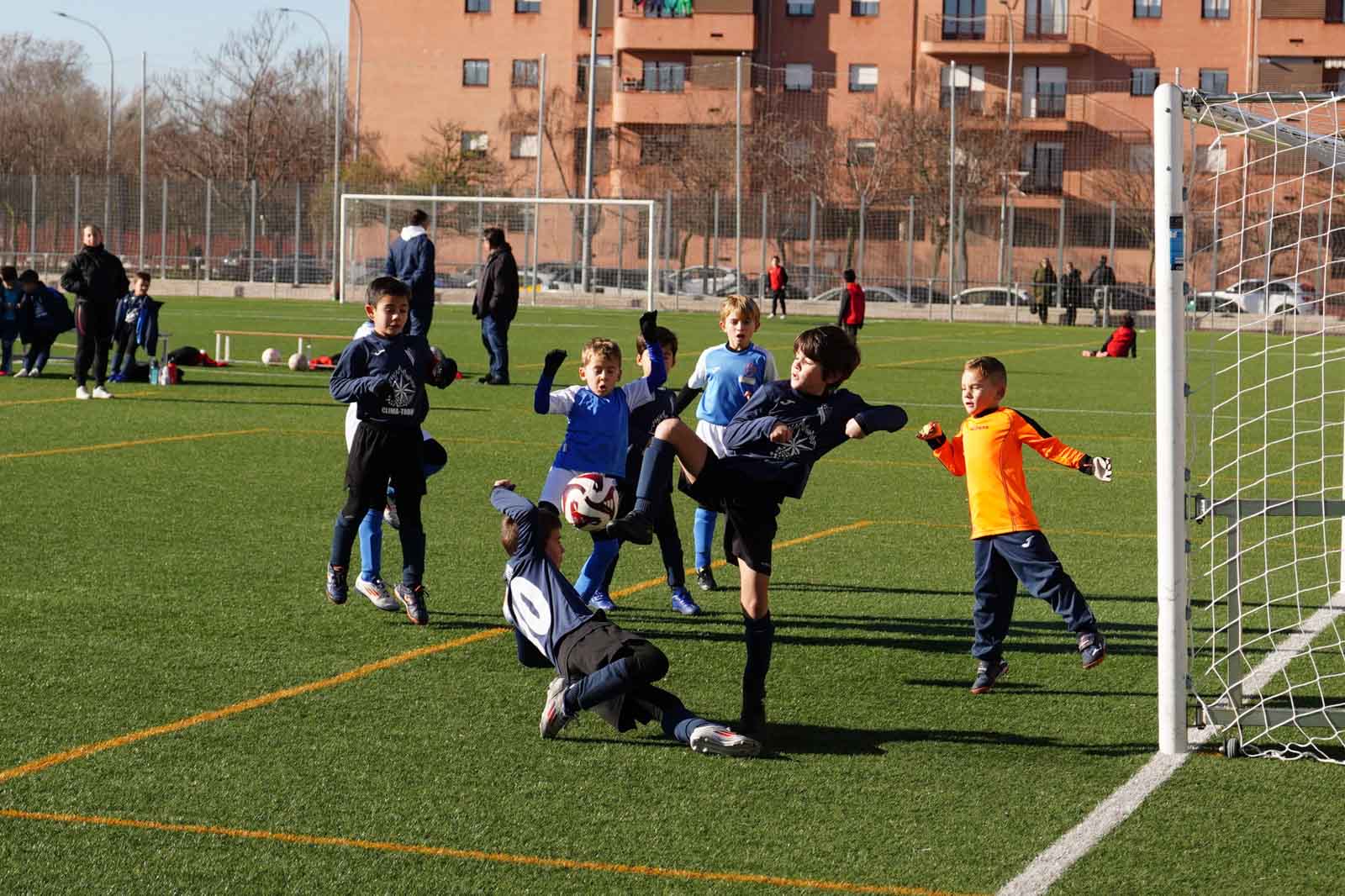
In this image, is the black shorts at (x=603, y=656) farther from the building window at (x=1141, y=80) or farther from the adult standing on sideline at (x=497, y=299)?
the building window at (x=1141, y=80)

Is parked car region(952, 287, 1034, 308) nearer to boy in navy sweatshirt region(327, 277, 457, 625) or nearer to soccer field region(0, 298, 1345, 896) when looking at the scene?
soccer field region(0, 298, 1345, 896)

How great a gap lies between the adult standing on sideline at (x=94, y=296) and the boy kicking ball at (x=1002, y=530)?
12338 millimetres

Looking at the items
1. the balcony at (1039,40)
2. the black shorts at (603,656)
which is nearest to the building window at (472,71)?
the balcony at (1039,40)

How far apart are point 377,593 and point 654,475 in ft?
8.28

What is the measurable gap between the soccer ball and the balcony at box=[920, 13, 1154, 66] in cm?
6492

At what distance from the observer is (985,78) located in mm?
70312

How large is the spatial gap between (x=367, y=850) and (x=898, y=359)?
80.6 feet

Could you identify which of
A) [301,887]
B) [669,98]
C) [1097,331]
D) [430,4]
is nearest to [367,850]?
[301,887]

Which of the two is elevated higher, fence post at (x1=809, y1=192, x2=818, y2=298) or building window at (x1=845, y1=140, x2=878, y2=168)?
building window at (x1=845, y1=140, x2=878, y2=168)

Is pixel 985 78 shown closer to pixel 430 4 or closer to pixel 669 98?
pixel 669 98

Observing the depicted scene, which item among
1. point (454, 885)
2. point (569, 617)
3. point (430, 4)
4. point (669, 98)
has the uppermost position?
point (430, 4)

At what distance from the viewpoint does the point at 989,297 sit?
49.9 m

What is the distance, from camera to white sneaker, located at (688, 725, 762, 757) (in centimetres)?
575

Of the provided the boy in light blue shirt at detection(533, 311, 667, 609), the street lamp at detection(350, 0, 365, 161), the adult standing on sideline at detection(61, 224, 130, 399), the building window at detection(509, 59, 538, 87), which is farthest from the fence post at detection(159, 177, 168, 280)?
the boy in light blue shirt at detection(533, 311, 667, 609)
